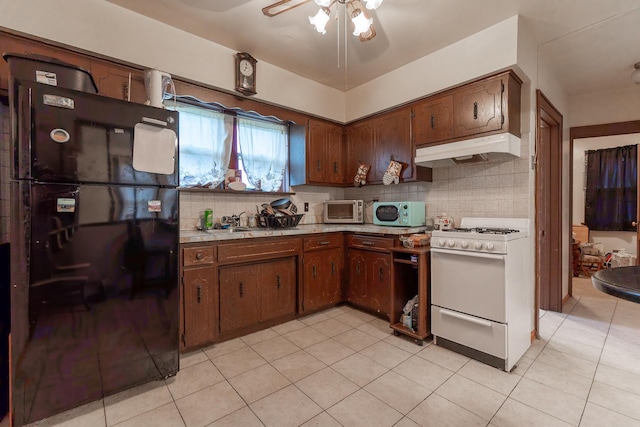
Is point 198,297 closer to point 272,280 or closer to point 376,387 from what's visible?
point 272,280

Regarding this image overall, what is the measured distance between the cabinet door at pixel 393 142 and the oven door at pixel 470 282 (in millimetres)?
1115

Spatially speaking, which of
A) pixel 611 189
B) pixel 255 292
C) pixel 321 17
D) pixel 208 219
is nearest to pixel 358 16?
pixel 321 17

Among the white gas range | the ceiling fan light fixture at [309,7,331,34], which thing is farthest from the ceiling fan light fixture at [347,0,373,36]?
the white gas range

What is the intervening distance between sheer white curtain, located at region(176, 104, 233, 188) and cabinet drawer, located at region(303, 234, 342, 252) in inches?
44.0

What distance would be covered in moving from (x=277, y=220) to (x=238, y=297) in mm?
884

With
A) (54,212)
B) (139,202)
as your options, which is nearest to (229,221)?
(139,202)

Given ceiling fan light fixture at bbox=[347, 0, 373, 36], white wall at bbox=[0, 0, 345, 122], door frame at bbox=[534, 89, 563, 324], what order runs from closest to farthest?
ceiling fan light fixture at bbox=[347, 0, 373, 36], white wall at bbox=[0, 0, 345, 122], door frame at bbox=[534, 89, 563, 324]

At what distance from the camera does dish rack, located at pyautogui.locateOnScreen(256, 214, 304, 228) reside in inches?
119

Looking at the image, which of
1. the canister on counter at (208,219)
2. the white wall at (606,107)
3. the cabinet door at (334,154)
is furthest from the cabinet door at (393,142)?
the white wall at (606,107)

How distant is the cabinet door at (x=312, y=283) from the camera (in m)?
2.93

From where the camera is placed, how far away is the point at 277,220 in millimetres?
3016

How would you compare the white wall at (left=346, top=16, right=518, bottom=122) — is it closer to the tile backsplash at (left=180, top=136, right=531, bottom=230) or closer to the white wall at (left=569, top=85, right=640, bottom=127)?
the tile backsplash at (left=180, top=136, right=531, bottom=230)

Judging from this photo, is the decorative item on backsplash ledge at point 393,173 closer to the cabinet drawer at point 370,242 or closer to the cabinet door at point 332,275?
the cabinet drawer at point 370,242

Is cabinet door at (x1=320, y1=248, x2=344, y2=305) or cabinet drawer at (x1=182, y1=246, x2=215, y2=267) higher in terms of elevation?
cabinet drawer at (x1=182, y1=246, x2=215, y2=267)
